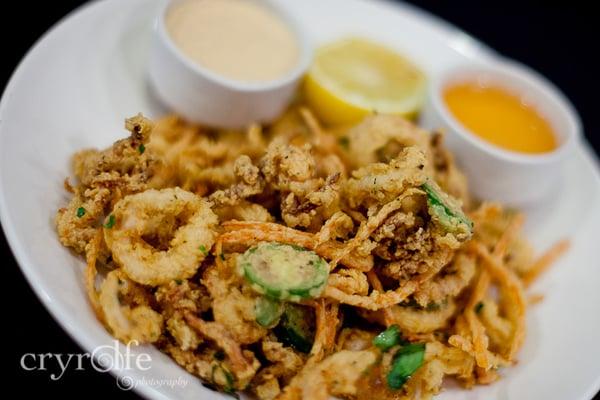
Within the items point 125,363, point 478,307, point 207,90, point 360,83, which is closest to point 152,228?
point 125,363

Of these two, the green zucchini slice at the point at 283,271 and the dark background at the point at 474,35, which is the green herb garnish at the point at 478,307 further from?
the dark background at the point at 474,35

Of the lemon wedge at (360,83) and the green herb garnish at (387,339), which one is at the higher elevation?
the lemon wedge at (360,83)

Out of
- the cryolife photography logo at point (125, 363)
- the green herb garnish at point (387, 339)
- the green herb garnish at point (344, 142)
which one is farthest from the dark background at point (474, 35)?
the green herb garnish at point (344, 142)

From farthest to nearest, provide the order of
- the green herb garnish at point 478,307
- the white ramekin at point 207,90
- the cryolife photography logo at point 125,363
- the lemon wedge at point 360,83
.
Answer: the lemon wedge at point 360,83 → the white ramekin at point 207,90 → the green herb garnish at point 478,307 → the cryolife photography logo at point 125,363

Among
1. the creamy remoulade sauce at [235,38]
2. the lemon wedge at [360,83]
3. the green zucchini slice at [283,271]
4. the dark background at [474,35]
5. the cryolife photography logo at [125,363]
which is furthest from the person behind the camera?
the lemon wedge at [360,83]

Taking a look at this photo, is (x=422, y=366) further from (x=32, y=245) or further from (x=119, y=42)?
(x=119, y=42)

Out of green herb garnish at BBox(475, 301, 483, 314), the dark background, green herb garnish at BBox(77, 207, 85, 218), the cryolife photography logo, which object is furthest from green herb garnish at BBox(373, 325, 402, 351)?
green herb garnish at BBox(77, 207, 85, 218)

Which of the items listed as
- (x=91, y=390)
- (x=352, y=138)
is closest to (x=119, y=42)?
(x=352, y=138)
